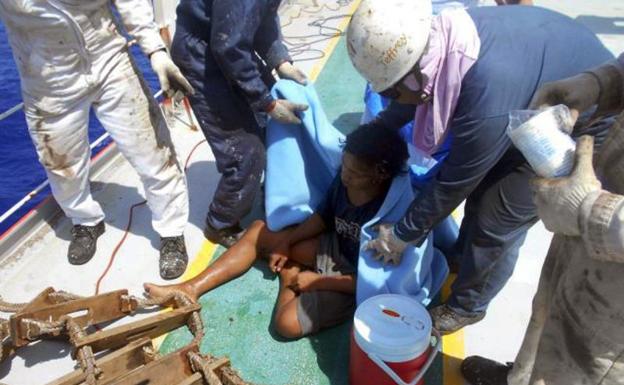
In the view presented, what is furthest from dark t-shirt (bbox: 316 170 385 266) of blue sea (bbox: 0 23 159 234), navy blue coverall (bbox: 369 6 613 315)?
blue sea (bbox: 0 23 159 234)

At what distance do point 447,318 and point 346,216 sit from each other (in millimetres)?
767

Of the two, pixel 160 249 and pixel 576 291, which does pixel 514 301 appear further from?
pixel 160 249

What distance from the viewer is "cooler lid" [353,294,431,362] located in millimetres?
2012

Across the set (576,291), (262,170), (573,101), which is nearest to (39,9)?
(262,170)

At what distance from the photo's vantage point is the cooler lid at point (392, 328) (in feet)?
6.60

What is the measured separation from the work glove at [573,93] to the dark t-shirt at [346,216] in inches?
46.8

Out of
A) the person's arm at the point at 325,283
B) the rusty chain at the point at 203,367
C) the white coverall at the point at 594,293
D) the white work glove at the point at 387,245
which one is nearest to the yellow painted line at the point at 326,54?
the person's arm at the point at 325,283

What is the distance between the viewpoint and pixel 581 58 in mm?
1935

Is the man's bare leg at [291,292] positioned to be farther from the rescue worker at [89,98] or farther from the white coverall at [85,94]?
the white coverall at [85,94]

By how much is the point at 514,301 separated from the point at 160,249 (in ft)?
7.41

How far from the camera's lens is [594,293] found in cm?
132

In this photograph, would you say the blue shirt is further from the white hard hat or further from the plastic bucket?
the plastic bucket

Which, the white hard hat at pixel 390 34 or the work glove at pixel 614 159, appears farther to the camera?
the white hard hat at pixel 390 34

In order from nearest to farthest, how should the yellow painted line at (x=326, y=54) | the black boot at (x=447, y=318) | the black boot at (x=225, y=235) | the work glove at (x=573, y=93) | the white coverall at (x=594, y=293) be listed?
the white coverall at (x=594, y=293) < the work glove at (x=573, y=93) < the black boot at (x=447, y=318) < the black boot at (x=225, y=235) < the yellow painted line at (x=326, y=54)
